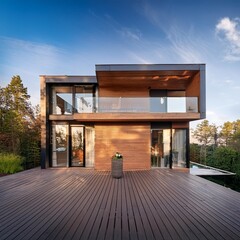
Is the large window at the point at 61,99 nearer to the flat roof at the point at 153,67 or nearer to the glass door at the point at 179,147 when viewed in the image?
the flat roof at the point at 153,67

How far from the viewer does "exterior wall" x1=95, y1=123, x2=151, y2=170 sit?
9203 millimetres

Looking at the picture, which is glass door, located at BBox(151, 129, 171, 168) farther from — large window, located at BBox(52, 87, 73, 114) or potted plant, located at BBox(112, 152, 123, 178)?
large window, located at BBox(52, 87, 73, 114)

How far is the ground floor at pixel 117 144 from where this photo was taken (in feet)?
30.3

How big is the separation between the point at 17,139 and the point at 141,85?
1093 centimetres

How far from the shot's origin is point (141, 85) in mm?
9570

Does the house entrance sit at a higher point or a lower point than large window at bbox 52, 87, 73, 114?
lower

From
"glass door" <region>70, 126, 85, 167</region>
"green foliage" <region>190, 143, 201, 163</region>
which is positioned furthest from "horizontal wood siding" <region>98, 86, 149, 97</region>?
"green foliage" <region>190, 143, 201, 163</region>

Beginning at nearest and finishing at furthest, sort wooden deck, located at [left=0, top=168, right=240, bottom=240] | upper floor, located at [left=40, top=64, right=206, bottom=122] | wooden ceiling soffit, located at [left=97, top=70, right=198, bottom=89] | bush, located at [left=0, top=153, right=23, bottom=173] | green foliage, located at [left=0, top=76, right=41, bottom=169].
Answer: wooden deck, located at [left=0, top=168, right=240, bottom=240]
upper floor, located at [left=40, top=64, right=206, bottom=122]
wooden ceiling soffit, located at [left=97, top=70, right=198, bottom=89]
bush, located at [left=0, top=153, right=23, bottom=173]
green foliage, located at [left=0, top=76, right=41, bottom=169]

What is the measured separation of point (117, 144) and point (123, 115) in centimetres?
204

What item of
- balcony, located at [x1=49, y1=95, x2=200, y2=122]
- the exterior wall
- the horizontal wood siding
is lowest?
the exterior wall

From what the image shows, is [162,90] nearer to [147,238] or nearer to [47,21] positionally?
[147,238]

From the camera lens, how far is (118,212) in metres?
3.67

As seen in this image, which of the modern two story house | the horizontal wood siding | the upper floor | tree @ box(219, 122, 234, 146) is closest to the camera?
the upper floor

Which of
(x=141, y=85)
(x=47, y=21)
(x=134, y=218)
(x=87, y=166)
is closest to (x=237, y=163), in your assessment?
(x=141, y=85)
